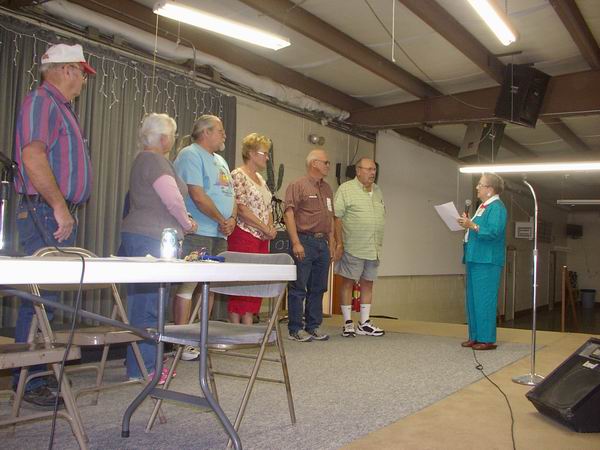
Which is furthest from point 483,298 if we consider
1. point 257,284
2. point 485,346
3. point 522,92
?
point 522,92

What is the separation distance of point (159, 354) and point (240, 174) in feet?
6.83

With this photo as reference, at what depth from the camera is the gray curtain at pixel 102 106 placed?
3.72m

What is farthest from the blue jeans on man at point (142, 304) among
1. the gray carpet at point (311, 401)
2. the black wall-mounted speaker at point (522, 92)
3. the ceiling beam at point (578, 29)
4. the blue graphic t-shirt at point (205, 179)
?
the black wall-mounted speaker at point (522, 92)

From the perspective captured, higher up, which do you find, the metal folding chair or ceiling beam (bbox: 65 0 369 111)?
ceiling beam (bbox: 65 0 369 111)

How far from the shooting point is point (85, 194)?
2541 mm

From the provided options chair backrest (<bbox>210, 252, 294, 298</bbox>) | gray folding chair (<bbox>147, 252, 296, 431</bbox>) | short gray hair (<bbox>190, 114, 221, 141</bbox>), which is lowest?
gray folding chair (<bbox>147, 252, 296, 431</bbox>)

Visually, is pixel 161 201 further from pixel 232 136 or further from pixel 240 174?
pixel 232 136

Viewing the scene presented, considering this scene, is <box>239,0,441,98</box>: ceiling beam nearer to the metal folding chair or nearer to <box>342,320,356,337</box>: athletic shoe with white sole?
<box>342,320,356,337</box>: athletic shoe with white sole

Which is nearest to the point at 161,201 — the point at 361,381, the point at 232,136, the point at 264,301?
the point at 361,381

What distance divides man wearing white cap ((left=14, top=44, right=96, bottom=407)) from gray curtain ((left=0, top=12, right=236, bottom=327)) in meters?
1.46

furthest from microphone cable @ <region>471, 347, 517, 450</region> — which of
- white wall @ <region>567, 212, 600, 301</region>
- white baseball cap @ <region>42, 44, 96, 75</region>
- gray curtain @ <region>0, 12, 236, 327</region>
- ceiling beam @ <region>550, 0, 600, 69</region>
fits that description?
white wall @ <region>567, 212, 600, 301</region>

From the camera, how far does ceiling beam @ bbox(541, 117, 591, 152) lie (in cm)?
793

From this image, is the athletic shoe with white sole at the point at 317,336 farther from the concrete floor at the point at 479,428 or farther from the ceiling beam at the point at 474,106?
the ceiling beam at the point at 474,106

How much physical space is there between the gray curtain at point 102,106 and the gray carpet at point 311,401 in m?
1.33
